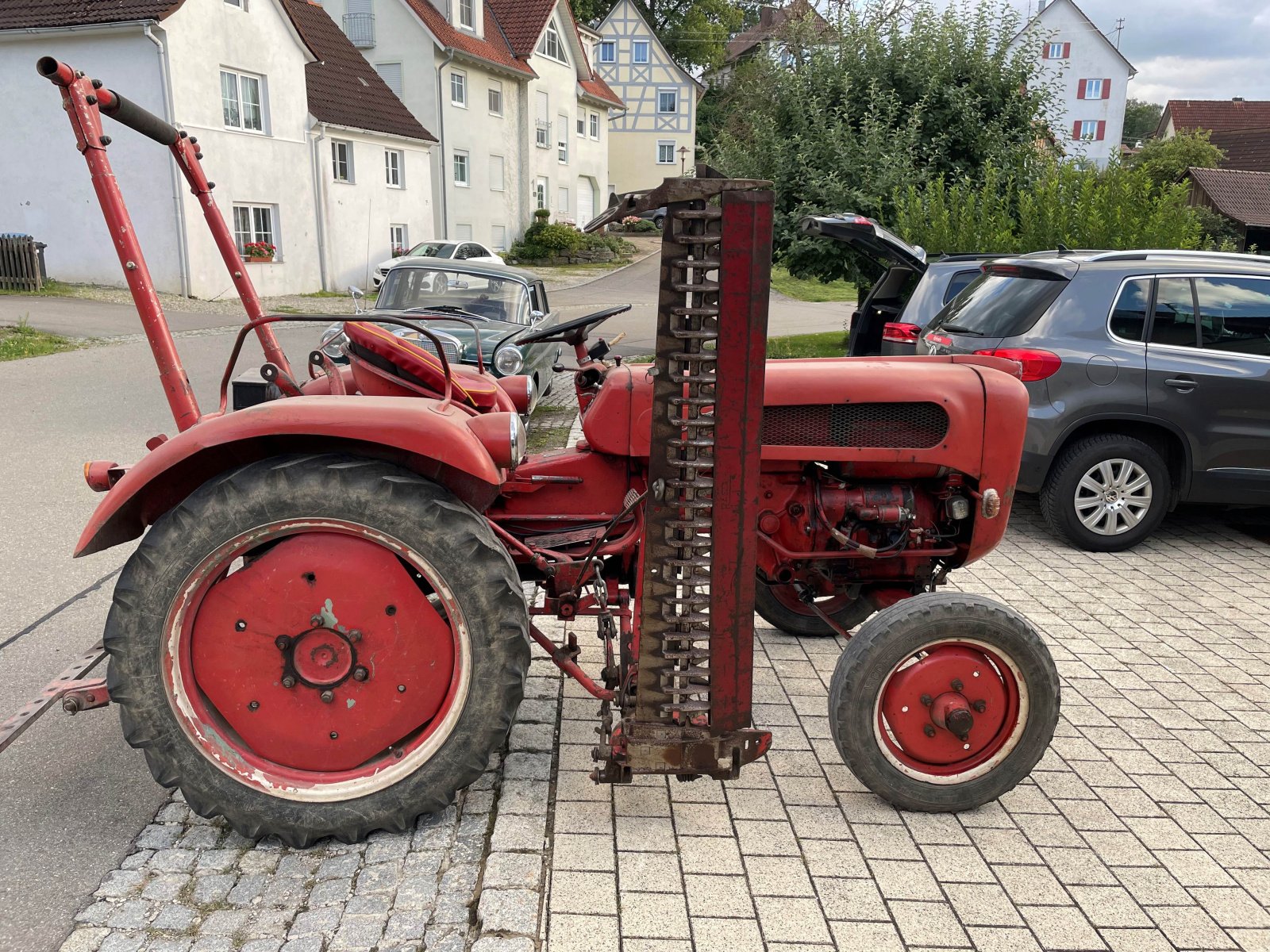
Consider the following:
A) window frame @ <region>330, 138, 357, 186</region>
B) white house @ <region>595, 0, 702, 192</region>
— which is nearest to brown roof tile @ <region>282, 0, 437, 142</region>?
window frame @ <region>330, 138, 357, 186</region>

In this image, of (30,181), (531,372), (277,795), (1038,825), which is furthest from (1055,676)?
(30,181)

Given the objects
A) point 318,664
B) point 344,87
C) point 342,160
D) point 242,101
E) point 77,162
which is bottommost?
point 318,664

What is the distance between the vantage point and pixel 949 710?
3.16 m

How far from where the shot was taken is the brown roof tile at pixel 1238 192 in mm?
32219

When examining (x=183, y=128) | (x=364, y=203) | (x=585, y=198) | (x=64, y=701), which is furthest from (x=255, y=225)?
(x=585, y=198)

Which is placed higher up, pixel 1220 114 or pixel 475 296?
pixel 1220 114

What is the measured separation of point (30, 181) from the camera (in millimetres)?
20297

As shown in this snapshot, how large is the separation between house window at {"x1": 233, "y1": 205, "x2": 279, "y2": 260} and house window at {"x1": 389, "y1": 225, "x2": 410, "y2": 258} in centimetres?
462

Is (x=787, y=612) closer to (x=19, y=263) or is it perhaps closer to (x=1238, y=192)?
(x=19, y=263)

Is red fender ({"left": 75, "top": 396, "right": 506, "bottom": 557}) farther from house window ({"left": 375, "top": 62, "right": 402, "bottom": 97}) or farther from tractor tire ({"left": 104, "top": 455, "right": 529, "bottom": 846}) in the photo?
house window ({"left": 375, "top": 62, "right": 402, "bottom": 97})

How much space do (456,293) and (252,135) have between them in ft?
48.3

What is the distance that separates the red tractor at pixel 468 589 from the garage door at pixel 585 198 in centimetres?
4287

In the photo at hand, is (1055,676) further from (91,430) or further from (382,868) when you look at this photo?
(91,430)

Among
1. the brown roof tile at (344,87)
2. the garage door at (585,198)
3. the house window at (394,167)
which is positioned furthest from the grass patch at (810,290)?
the garage door at (585,198)
